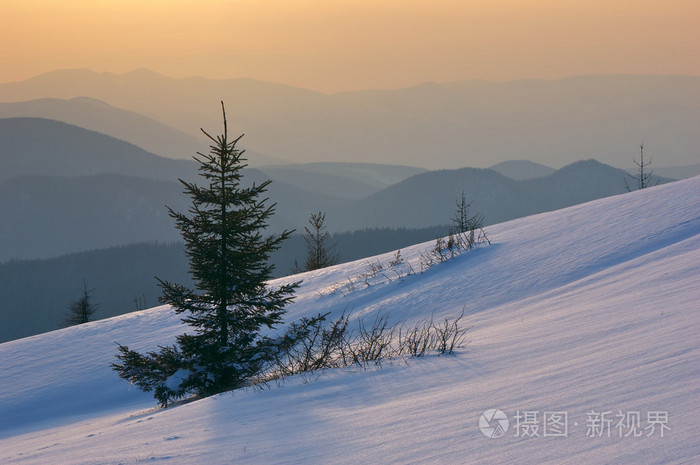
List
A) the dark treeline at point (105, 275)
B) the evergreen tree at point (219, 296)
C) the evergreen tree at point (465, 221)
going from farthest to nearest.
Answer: the dark treeline at point (105, 275)
the evergreen tree at point (465, 221)
the evergreen tree at point (219, 296)

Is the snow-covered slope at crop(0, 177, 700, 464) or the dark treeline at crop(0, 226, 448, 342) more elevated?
the dark treeline at crop(0, 226, 448, 342)

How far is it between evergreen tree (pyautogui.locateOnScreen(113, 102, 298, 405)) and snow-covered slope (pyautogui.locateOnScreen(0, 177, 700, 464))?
898 mm

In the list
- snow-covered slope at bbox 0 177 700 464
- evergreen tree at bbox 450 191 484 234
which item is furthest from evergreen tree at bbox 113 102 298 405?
evergreen tree at bbox 450 191 484 234

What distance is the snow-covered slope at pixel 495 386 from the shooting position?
3.23m

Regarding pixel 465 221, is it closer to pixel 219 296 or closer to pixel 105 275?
pixel 219 296

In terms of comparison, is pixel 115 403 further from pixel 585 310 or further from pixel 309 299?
pixel 585 310

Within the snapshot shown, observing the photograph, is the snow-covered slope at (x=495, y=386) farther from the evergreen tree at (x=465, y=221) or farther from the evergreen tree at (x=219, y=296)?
the evergreen tree at (x=465, y=221)

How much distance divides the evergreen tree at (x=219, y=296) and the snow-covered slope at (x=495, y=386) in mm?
898

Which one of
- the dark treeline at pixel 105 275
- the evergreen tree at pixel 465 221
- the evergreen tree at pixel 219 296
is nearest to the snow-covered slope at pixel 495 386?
the evergreen tree at pixel 219 296

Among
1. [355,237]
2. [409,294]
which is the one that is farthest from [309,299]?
[355,237]

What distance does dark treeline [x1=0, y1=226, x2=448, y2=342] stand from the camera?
13975 cm

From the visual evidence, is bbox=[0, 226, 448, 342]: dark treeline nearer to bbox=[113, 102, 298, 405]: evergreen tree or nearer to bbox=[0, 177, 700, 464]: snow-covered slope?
bbox=[0, 177, 700, 464]: snow-covered slope

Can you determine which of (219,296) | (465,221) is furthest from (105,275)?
(219,296)

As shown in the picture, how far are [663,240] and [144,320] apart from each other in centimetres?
1039
